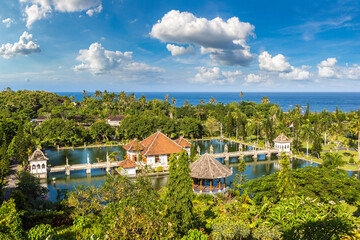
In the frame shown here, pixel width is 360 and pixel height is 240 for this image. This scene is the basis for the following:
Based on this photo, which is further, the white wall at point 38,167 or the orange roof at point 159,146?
the orange roof at point 159,146

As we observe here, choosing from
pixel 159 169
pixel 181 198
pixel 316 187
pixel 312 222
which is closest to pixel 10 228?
pixel 181 198

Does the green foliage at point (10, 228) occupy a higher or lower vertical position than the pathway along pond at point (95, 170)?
higher

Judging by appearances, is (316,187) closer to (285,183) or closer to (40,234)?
(285,183)

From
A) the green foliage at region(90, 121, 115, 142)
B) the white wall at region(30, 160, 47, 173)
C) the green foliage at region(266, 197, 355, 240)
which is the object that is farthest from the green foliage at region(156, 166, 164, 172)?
the green foliage at region(266, 197, 355, 240)

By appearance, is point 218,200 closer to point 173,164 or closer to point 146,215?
point 173,164

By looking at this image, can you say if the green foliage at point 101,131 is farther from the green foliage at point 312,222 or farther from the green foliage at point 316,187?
the green foliage at point 312,222

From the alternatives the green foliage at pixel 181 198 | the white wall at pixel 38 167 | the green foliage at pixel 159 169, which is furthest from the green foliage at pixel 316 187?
the white wall at pixel 38 167
